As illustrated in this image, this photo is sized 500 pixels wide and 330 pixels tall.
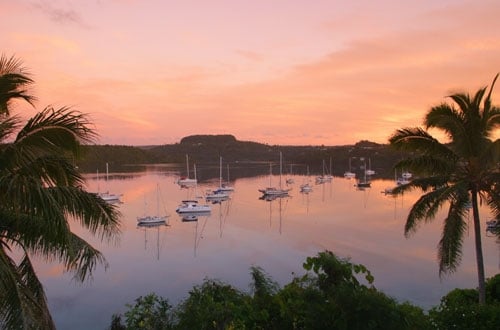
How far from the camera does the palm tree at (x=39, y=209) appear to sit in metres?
5.67

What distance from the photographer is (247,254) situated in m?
37.9

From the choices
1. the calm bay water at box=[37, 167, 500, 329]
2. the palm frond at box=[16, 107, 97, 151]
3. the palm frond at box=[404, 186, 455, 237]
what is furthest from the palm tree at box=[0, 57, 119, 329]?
the calm bay water at box=[37, 167, 500, 329]

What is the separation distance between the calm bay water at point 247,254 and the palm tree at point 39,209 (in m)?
12.3

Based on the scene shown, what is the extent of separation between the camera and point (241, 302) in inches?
236

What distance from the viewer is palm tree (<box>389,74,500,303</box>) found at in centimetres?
1146

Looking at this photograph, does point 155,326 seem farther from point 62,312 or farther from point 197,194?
point 197,194

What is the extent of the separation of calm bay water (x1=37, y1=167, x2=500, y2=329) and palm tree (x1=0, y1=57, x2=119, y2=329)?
40.4 feet

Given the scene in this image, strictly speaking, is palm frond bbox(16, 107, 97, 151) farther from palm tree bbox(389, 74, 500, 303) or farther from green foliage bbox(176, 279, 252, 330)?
palm tree bbox(389, 74, 500, 303)

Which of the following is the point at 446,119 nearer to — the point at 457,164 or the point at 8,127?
the point at 457,164

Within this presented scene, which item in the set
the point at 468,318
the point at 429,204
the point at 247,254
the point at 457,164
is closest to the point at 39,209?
the point at 468,318

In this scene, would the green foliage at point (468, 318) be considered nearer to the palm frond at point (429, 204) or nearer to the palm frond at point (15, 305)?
the palm frond at point (429, 204)

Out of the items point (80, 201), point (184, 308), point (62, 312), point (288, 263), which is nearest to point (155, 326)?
point (184, 308)

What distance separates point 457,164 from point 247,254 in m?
27.4

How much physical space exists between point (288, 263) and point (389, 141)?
2307 cm
